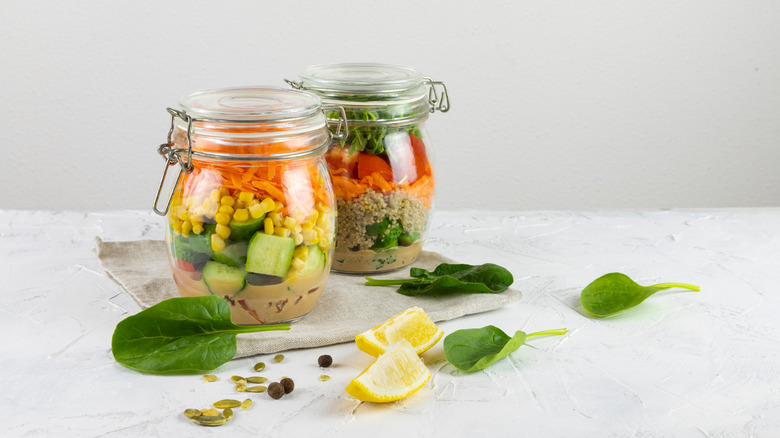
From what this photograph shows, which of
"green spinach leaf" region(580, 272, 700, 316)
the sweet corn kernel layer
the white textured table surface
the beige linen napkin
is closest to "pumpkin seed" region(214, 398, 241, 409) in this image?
the white textured table surface

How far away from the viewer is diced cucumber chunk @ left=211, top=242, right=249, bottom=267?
107cm

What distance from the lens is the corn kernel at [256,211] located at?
1064 mm

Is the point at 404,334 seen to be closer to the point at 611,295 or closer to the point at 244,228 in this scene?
the point at 244,228

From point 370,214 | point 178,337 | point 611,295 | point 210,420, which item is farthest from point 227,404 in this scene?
point 611,295

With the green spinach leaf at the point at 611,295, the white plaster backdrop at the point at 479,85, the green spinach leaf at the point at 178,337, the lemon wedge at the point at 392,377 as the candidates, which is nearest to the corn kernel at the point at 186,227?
the green spinach leaf at the point at 178,337

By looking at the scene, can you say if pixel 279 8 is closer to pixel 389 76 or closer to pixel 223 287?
pixel 389 76

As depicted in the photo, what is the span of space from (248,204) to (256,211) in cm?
2

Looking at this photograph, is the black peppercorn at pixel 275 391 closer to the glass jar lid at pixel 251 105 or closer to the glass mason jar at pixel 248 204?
the glass mason jar at pixel 248 204

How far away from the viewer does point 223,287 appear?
1.11m

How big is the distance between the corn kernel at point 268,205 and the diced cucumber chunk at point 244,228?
0.01 m

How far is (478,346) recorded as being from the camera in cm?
106

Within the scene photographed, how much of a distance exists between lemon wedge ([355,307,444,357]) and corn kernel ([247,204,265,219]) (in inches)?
8.3

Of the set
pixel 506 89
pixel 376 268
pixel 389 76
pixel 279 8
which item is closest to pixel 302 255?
pixel 376 268

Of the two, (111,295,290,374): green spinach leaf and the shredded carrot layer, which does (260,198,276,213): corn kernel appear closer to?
the shredded carrot layer
